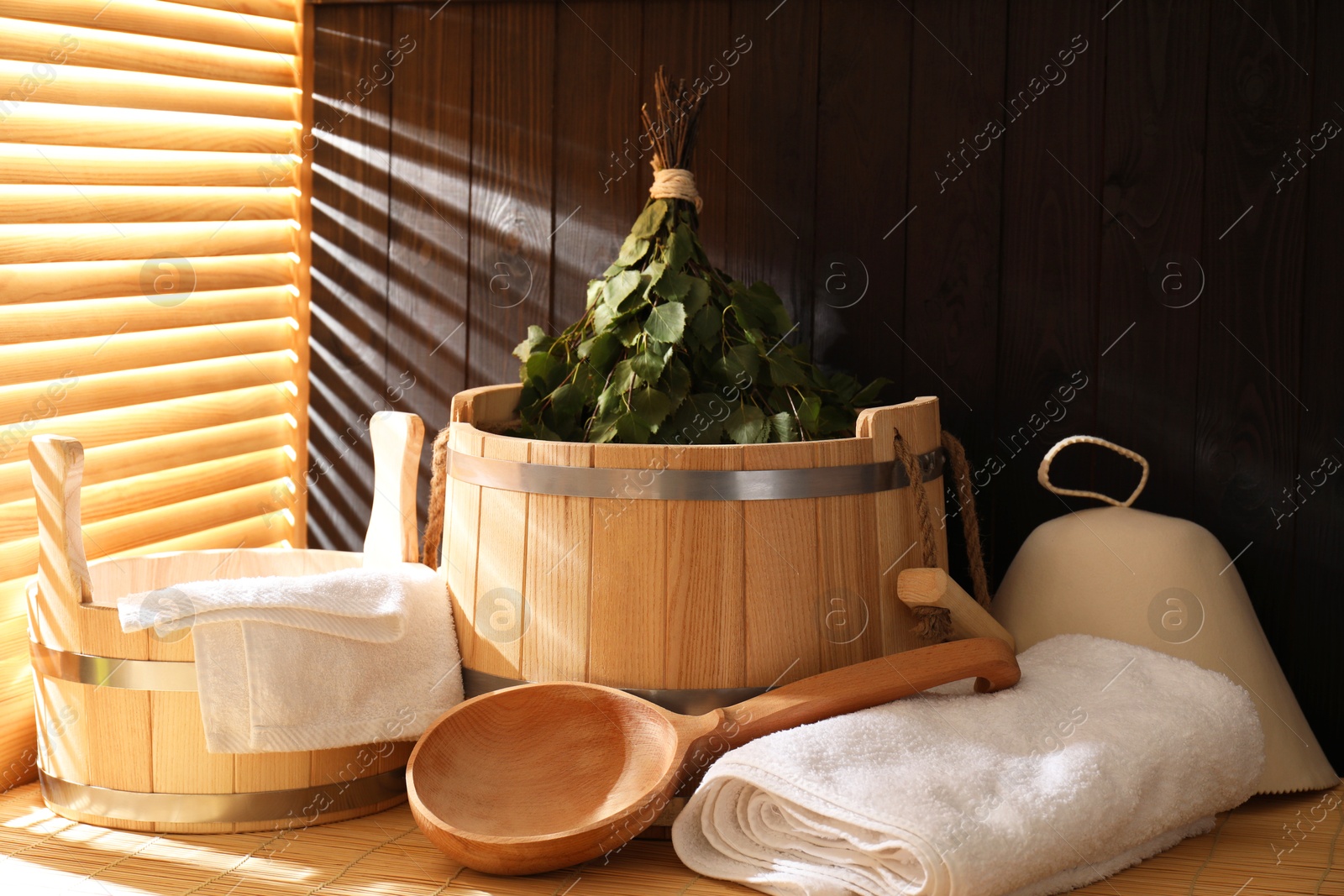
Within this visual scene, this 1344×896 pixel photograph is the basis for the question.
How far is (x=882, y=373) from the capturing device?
217cm

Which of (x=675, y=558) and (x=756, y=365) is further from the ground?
(x=756, y=365)

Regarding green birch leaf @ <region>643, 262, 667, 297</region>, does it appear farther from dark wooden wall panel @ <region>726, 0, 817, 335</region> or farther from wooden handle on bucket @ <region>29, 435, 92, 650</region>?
wooden handle on bucket @ <region>29, 435, 92, 650</region>

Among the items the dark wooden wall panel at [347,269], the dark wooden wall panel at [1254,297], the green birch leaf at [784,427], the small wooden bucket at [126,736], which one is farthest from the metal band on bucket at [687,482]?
the dark wooden wall panel at [347,269]

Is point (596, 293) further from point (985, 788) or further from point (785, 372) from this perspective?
point (985, 788)

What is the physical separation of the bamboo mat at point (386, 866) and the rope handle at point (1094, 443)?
1.71 ft

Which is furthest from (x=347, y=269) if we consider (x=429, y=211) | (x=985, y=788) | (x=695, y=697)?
(x=985, y=788)

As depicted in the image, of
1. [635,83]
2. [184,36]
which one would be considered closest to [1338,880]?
[635,83]

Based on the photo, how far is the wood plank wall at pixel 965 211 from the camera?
1.97 meters

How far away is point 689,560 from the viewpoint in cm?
163

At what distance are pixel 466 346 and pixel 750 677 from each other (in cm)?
103

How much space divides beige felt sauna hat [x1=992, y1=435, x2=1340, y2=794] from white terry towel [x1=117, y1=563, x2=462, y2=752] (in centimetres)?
96

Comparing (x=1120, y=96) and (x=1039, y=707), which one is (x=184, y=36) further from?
(x=1039, y=707)

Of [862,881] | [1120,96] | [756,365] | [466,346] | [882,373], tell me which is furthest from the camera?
[466,346]

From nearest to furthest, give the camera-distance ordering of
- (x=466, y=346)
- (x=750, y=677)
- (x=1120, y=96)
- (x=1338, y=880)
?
1. (x=1338, y=880)
2. (x=750, y=677)
3. (x=1120, y=96)
4. (x=466, y=346)
